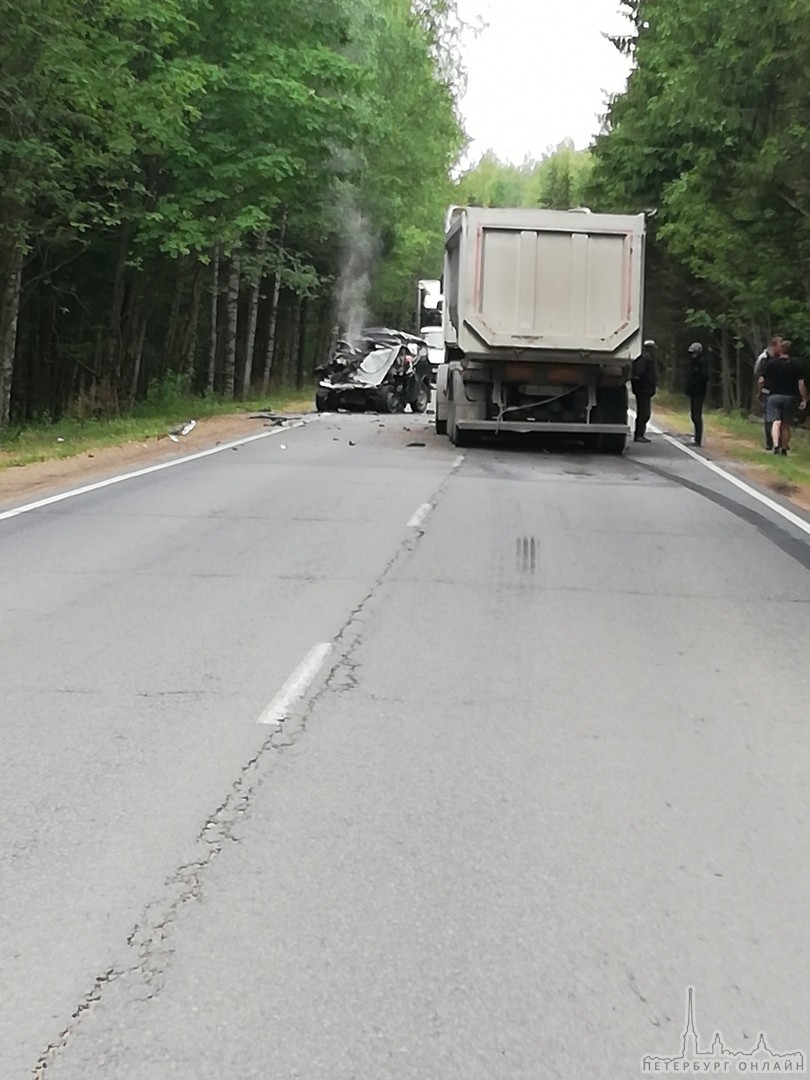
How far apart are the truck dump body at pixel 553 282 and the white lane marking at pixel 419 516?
20.9ft

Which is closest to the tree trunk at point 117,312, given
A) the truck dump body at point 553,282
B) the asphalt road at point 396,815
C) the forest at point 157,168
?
the forest at point 157,168

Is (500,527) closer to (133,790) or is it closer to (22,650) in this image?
(22,650)

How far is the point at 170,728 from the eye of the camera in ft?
21.1

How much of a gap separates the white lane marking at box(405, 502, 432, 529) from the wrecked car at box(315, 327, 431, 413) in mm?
19506

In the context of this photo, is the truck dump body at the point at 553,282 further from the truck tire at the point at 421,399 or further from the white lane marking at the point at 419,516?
the truck tire at the point at 421,399

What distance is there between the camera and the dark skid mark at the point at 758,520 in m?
12.7

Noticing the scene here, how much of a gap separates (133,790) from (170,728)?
2.95 ft

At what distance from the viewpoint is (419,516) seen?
14359 millimetres

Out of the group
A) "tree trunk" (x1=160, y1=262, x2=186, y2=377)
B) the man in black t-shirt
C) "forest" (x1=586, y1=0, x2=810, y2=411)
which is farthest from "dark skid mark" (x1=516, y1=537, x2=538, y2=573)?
"tree trunk" (x1=160, y1=262, x2=186, y2=377)

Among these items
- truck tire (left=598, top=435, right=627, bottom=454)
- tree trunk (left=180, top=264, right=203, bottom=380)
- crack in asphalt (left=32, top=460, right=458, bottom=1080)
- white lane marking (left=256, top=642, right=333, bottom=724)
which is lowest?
crack in asphalt (left=32, top=460, right=458, bottom=1080)

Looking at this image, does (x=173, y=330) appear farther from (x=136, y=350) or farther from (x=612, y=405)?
(x=612, y=405)
